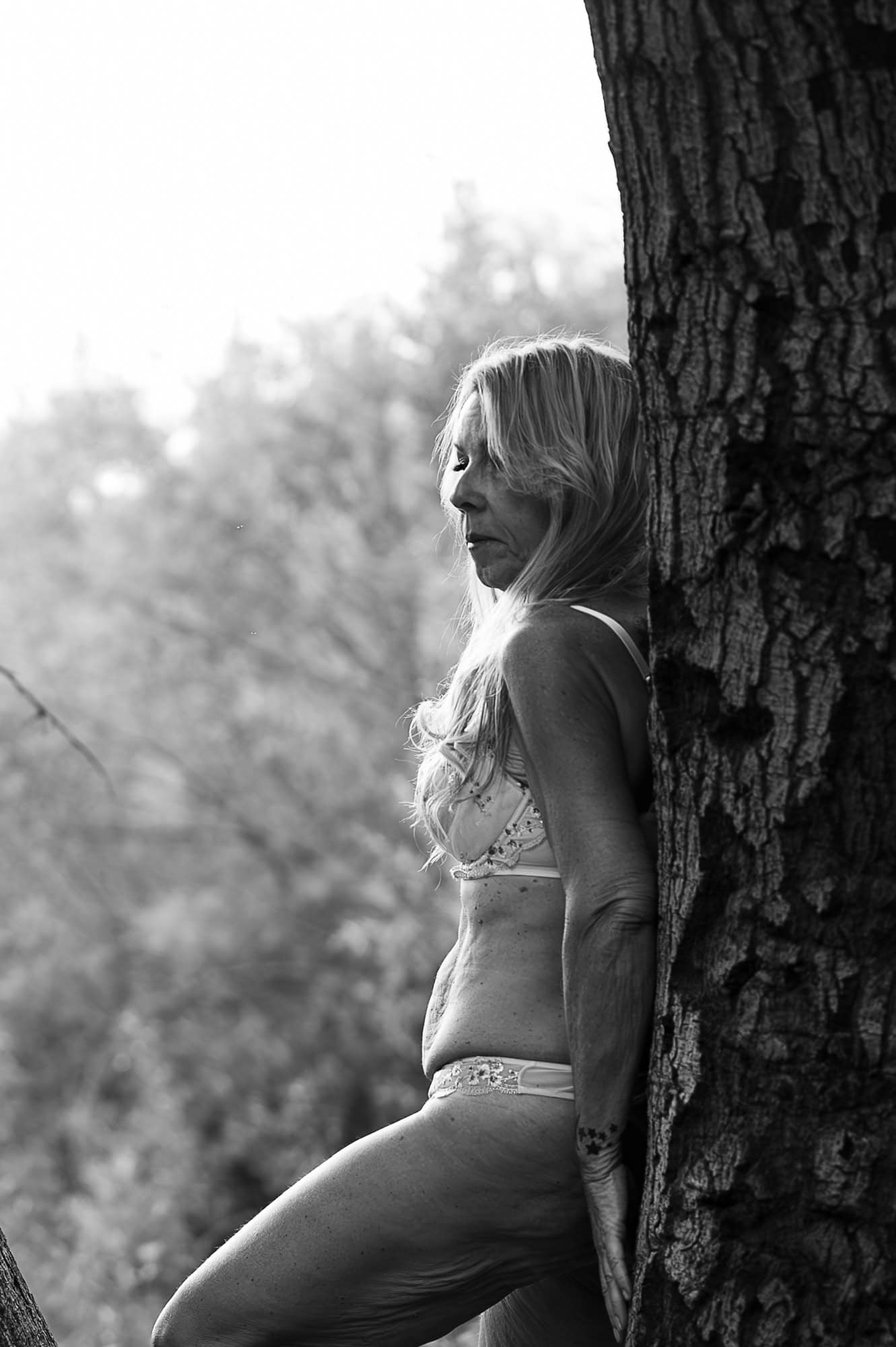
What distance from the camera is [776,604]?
1.43 meters

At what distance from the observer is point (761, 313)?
141cm

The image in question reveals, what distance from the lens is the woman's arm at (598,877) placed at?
1.64 metres

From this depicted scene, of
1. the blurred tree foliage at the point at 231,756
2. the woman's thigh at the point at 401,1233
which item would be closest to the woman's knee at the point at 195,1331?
the woman's thigh at the point at 401,1233

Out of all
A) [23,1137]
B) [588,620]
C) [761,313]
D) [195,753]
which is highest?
[761,313]

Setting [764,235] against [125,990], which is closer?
[764,235]

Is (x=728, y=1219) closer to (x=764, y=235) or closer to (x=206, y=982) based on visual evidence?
(x=764, y=235)

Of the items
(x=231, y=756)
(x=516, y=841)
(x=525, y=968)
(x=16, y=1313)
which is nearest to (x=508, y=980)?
(x=525, y=968)

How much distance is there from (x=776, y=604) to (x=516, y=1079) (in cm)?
65

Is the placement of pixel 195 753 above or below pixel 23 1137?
above

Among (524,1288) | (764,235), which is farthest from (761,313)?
(524,1288)

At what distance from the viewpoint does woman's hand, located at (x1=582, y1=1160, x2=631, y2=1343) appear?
1.62 metres

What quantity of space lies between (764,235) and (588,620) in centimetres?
53

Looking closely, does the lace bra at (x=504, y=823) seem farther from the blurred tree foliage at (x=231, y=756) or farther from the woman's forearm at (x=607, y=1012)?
the blurred tree foliage at (x=231, y=756)

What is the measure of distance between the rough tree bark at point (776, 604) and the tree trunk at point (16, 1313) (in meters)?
0.72
